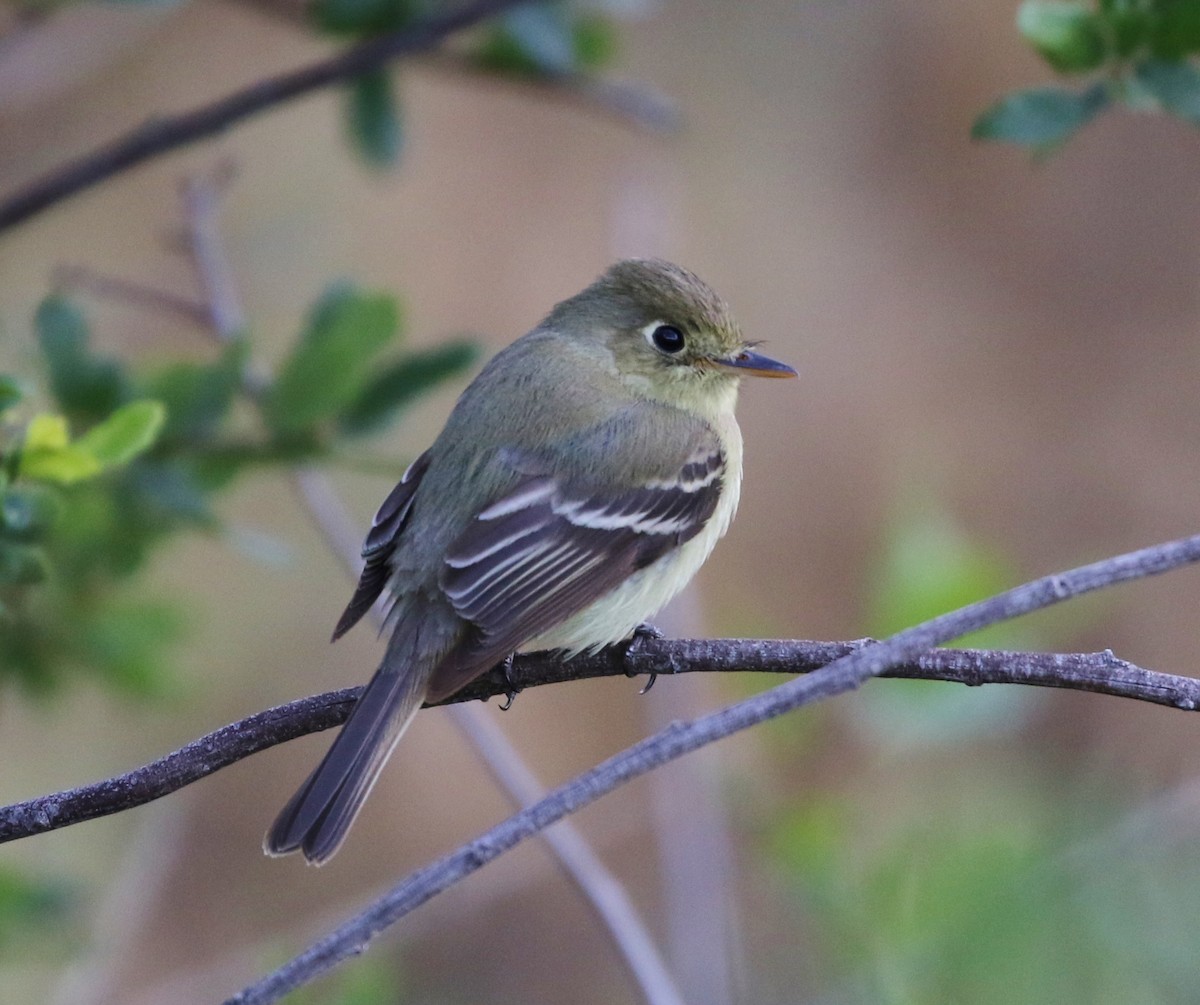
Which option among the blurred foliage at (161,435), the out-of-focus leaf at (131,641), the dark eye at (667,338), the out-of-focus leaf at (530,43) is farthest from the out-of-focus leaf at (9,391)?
the out-of-focus leaf at (530,43)

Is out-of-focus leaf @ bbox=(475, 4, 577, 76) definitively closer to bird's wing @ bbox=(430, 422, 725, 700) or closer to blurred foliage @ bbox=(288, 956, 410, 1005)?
bird's wing @ bbox=(430, 422, 725, 700)

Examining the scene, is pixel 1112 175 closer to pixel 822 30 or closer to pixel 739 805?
pixel 822 30

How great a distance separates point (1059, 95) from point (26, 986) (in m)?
4.94

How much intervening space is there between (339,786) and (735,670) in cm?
87

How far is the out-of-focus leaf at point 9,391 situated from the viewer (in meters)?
2.64

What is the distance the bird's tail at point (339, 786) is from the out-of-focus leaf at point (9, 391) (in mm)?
843

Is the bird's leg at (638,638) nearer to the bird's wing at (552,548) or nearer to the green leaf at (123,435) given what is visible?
the bird's wing at (552,548)

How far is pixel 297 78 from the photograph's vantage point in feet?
12.3

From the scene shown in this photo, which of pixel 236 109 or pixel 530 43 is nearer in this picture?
pixel 236 109

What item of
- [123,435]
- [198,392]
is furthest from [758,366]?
[123,435]

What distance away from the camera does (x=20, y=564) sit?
8.93 feet

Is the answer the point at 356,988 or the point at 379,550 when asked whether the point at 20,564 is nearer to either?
the point at 379,550

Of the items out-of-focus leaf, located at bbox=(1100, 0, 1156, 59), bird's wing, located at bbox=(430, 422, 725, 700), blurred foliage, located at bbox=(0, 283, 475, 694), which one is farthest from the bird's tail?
out-of-focus leaf, located at bbox=(1100, 0, 1156, 59)

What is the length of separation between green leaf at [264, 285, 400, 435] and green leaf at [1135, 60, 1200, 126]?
1.73 meters
